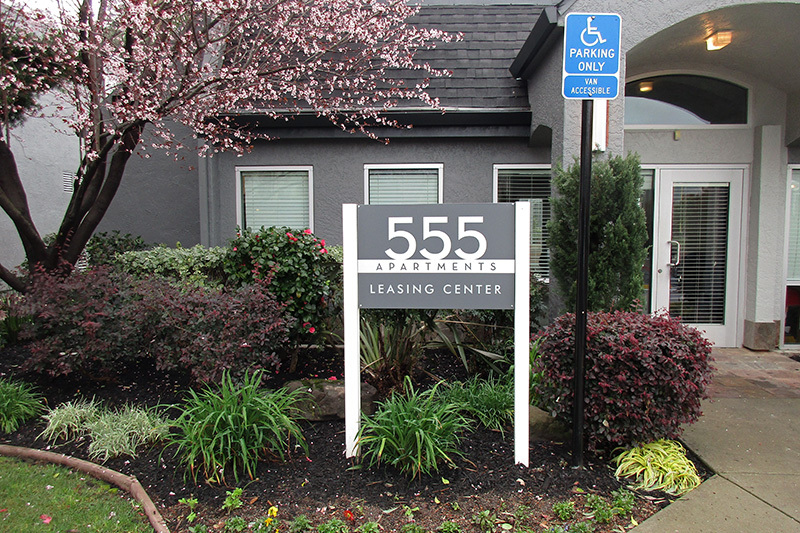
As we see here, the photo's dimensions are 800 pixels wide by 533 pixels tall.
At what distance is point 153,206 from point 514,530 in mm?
7458

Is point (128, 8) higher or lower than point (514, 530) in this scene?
higher

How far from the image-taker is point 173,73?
5.52 m

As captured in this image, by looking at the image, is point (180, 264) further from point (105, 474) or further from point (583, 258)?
point (583, 258)

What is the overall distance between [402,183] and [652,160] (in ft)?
10.3

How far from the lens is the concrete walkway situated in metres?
2.68

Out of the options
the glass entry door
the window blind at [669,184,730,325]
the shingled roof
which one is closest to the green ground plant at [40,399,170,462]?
the shingled roof

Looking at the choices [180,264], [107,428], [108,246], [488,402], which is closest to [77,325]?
[107,428]

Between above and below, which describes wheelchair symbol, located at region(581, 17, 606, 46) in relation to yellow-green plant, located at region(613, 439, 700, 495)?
→ above

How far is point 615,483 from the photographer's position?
3055 mm

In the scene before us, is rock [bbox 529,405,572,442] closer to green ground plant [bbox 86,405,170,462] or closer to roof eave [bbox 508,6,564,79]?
green ground plant [bbox 86,405,170,462]

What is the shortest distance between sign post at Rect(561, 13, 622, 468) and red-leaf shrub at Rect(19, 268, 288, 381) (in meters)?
2.34

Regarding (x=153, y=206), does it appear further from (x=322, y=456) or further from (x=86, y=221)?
(x=322, y=456)

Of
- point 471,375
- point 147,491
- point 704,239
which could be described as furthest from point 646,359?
point 704,239

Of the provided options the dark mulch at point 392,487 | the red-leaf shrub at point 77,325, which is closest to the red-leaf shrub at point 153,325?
the red-leaf shrub at point 77,325
